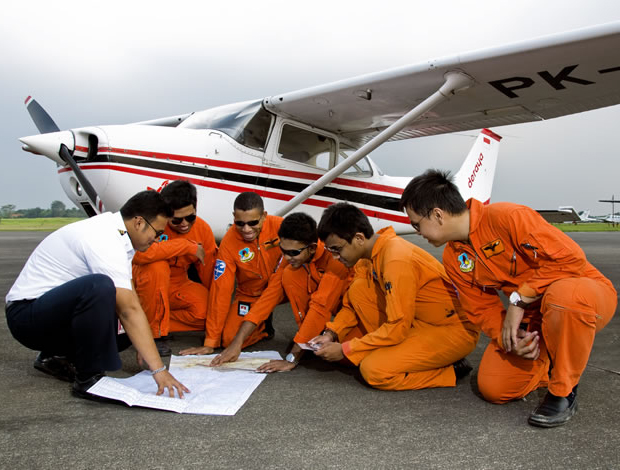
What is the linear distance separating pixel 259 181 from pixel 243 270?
210 cm

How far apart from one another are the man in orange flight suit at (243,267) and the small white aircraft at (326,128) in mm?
1732

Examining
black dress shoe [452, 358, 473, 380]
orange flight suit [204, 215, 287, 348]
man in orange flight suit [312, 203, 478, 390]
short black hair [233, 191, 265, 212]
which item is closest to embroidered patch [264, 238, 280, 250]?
orange flight suit [204, 215, 287, 348]

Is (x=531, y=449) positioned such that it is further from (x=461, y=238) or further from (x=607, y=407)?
(x=461, y=238)

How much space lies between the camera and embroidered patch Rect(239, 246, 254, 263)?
11.6 ft

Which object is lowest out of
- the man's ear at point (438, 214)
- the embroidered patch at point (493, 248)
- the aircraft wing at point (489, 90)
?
the embroidered patch at point (493, 248)

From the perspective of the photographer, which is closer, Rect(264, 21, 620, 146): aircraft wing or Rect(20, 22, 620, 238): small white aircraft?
Rect(264, 21, 620, 146): aircraft wing

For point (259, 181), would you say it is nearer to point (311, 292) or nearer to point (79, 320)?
Answer: point (311, 292)

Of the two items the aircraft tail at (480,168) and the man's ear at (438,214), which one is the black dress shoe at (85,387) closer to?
the man's ear at (438,214)

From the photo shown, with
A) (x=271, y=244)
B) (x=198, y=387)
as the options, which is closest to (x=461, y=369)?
(x=198, y=387)

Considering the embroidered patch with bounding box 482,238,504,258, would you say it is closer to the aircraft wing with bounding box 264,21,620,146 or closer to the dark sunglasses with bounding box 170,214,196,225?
the dark sunglasses with bounding box 170,214,196,225

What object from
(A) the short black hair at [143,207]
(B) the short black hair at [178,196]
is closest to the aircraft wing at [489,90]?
(B) the short black hair at [178,196]

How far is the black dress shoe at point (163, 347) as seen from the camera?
315 cm

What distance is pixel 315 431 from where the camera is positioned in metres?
1.83

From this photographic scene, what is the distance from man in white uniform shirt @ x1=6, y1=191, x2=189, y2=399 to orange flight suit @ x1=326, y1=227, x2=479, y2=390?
1.01 meters
